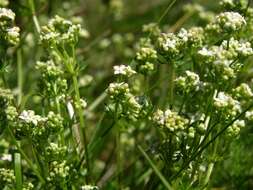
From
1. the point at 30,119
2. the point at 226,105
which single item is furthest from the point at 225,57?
the point at 30,119

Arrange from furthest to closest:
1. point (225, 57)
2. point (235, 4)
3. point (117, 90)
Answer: point (235, 4)
point (117, 90)
point (225, 57)

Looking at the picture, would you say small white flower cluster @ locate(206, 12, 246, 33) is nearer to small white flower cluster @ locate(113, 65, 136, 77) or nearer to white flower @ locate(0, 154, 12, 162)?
small white flower cluster @ locate(113, 65, 136, 77)

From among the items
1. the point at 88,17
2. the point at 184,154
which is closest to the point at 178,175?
the point at 184,154

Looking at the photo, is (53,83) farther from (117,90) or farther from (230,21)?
(230,21)

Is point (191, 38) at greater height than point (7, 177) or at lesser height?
greater

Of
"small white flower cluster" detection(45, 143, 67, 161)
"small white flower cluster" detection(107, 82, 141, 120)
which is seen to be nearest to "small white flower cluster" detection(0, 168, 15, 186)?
"small white flower cluster" detection(45, 143, 67, 161)

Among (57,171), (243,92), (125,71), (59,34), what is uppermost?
(59,34)

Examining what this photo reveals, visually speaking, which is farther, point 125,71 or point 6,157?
point 6,157
